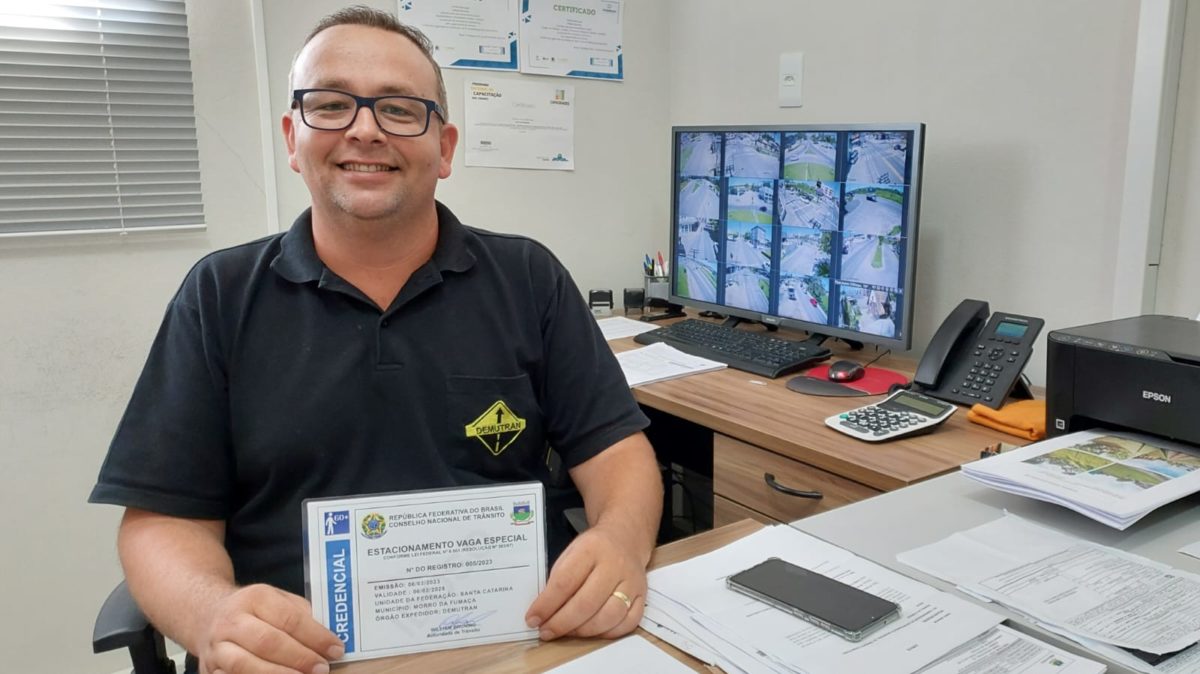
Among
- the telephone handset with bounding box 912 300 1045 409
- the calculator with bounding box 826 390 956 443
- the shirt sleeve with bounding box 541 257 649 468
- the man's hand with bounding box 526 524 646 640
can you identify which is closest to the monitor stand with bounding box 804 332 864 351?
the telephone handset with bounding box 912 300 1045 409

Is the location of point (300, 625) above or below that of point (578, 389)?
below

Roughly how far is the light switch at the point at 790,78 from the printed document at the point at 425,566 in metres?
1.77

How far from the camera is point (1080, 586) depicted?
A: 0.95m

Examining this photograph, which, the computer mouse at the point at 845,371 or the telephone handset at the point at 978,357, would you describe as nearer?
the telephone handset at the point at 978,357

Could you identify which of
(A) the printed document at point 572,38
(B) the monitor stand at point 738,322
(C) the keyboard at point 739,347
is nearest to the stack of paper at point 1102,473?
(C) the keyboard at point 739,347

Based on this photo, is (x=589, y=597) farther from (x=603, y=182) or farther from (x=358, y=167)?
(x=603, y=182)

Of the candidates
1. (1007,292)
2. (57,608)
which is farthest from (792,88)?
(57,608)

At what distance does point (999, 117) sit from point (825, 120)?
0.48 m

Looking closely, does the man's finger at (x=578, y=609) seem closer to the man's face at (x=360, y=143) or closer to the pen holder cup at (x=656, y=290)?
the man's face at (x=360, y=143)

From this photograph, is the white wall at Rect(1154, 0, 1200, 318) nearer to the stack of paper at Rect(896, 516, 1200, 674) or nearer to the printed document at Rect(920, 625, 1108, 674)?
the stack of paper at Rect(896, 516, 1200, 674)

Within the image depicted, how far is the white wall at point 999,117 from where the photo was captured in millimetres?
1764

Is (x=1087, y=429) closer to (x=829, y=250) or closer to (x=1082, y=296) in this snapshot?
(x=1082, y=296)

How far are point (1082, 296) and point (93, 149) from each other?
2189 millimetres

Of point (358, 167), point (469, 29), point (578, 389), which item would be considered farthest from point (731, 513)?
point (469, 29)
